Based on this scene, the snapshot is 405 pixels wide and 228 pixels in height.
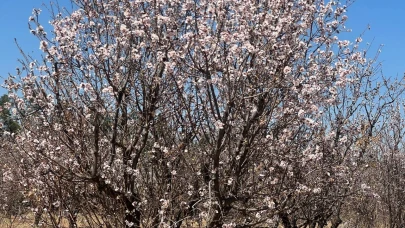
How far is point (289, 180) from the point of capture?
7367mm

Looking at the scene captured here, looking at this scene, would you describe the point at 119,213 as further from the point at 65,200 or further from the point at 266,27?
the point at 266,27

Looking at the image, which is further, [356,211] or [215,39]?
[356,211]

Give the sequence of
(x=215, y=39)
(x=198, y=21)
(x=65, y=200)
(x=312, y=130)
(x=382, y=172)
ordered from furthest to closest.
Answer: (x=382, y=172)
(x=312, y=130)
(x=65, y=200)
(x=198, y=21)
(x=215, y=39)

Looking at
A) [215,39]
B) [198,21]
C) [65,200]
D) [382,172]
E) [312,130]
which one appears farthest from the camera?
[382,172]

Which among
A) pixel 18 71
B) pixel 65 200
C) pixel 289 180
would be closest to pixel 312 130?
pixel 289 180

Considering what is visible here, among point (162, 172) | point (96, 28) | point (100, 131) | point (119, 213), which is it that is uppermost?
point (96, 28)

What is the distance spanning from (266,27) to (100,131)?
2600mm

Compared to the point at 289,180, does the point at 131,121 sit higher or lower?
higher

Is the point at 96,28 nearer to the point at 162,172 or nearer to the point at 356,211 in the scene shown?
the point at 162,172

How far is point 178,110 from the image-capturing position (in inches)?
284

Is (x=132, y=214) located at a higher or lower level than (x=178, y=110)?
lower

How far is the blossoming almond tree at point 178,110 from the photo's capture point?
254 inches

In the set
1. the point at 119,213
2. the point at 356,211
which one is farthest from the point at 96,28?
the point at 356,211

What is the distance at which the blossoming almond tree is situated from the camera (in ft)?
21.2
